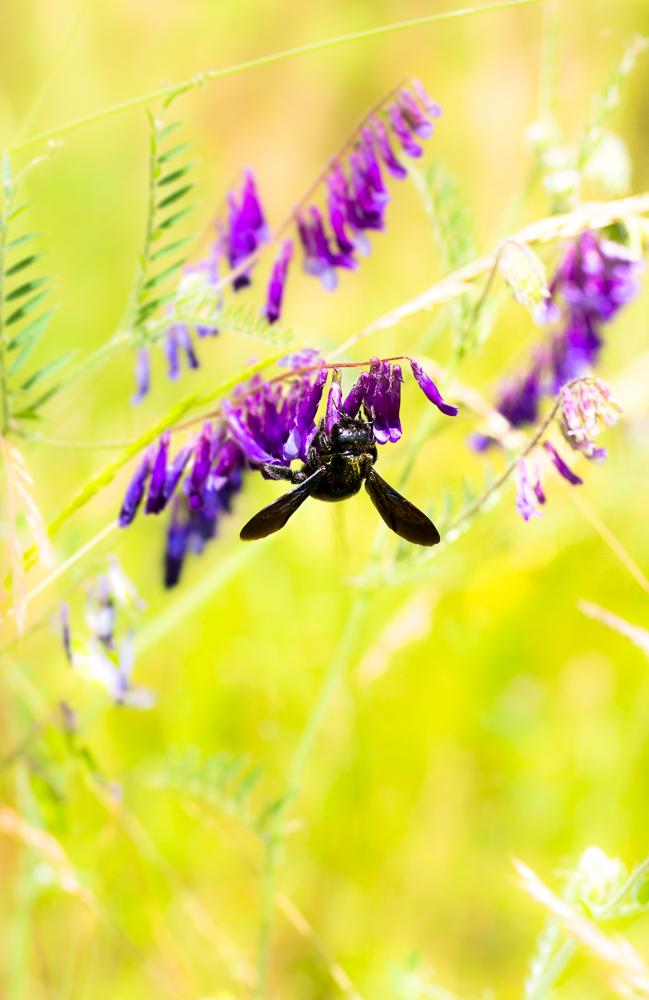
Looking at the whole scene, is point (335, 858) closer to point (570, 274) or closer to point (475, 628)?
point (475, 628)

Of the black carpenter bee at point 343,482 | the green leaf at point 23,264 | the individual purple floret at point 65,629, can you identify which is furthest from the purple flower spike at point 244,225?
the individual purple floret at point 65,629

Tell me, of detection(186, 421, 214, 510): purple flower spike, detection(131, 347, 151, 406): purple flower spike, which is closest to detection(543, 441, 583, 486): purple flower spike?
detection(186, 421, 214, 510): purple flower spike

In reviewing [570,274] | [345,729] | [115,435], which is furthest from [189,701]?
[570,274]

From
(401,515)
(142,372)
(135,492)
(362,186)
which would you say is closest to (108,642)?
(135,492)

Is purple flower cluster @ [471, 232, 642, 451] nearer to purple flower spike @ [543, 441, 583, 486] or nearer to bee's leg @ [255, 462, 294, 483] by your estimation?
purple flower spike @ [543, 441, 583, 486]

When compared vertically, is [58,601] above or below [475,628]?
above

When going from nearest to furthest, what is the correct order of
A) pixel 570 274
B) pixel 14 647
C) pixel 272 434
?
1. pixel 272 434
2. pixel 14 647
3. pixel 570 274

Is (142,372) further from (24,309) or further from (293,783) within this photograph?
(293,783)
